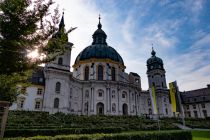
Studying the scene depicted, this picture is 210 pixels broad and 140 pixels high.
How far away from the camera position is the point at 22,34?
7703 millimetres

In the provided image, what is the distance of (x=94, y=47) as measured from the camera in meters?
59.9

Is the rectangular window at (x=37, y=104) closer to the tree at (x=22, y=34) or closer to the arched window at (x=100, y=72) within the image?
the arched window at (x=100, y=72)

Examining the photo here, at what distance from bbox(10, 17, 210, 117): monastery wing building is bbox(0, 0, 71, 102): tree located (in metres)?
32.1

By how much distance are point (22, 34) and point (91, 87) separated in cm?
4382

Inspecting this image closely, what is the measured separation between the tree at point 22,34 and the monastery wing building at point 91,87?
32.1 metres

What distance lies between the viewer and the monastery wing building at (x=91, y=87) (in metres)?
40.5

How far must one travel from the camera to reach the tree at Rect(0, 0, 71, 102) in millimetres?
7395

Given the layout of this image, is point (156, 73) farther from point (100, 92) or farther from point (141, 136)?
point (141, 136)

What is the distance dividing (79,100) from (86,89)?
13.1 ft

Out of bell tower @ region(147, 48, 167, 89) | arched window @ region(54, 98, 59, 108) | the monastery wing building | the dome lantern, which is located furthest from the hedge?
bell tower @ region(147, 48, 167, 89)

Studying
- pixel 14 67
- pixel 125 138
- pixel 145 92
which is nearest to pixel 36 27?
pixel 14 67

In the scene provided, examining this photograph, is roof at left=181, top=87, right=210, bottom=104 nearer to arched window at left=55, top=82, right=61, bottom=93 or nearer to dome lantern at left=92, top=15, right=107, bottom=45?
dome lantern at left=92, top=15, right=107, bottom=45

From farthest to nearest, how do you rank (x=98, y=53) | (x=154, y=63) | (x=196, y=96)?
(x=154, y=63) → (x=196, y=96) → (x=98, y=53)

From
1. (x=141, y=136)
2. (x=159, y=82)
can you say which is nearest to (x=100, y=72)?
(x=159, y=82)
